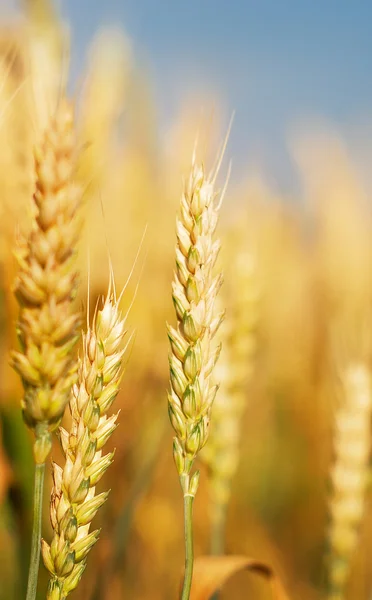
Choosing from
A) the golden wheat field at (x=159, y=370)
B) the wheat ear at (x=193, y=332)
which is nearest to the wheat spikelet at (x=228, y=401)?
the golden wheat field at (x=159, y=370)

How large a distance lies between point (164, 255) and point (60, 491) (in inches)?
69.0

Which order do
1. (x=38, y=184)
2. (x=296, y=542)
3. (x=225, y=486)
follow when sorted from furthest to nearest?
(x=296, y=542)
(x=225, y=486)
(x=38, y=184)

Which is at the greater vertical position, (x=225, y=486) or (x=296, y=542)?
(x=225, y=486)

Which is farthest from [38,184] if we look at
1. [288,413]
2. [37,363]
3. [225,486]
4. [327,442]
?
[288,413]

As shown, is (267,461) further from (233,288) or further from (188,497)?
(188,497)

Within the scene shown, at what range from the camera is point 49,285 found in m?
0.60

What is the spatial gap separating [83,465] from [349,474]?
81cm

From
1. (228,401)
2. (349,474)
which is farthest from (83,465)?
(349,474)

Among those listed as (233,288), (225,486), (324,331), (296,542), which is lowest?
(296,542)

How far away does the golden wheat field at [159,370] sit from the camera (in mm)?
619

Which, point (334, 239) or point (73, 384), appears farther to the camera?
point (334, 239)

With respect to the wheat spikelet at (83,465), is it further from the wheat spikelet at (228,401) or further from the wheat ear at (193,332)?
the wheat spikelet at (228,401)

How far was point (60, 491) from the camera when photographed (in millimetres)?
634

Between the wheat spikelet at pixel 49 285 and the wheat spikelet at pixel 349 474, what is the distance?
82cm
